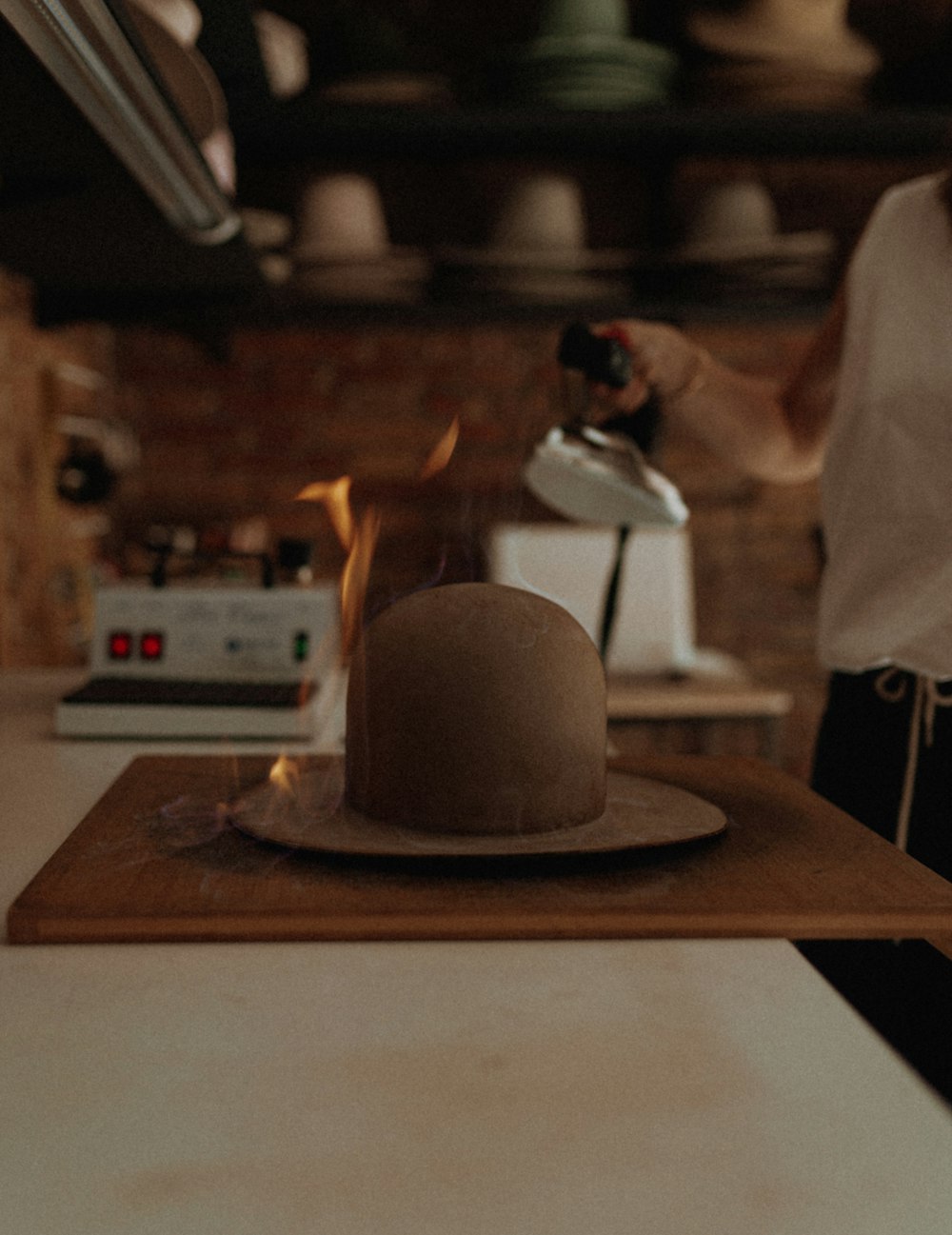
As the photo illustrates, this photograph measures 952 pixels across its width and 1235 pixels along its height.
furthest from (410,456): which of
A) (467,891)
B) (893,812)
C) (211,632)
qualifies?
(467,891)

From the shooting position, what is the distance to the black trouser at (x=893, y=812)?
42.6 inches

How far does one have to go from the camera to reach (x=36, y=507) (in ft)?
6.89

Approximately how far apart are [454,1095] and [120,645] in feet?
3.64

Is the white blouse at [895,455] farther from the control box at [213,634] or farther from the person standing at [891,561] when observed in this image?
the control box at [213,634]

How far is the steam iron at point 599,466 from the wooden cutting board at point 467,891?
1.01 ft

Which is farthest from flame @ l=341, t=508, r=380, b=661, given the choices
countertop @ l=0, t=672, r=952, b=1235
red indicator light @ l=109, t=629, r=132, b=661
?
red indicator light @ l=109, t=629, r=132, b=661

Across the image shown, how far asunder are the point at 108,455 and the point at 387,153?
894mm

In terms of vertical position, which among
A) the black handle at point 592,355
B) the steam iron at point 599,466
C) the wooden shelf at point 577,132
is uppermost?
the wooden shelf at point 577,132

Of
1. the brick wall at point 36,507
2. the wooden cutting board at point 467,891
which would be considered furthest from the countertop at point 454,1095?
the brick wall at point 36,507

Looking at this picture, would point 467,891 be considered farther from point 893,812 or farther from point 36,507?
point 36,507

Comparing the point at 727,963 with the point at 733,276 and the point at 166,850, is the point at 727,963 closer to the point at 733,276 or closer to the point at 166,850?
the point at 166,850

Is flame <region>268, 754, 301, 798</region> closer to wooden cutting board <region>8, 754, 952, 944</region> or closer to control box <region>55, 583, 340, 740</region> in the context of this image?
wooden cutting board <region>8, 754, 952, 944</region>

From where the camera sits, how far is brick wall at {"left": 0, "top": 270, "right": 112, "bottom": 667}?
6.36 feet

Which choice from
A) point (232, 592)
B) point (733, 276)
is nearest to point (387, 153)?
point (733, 276)
